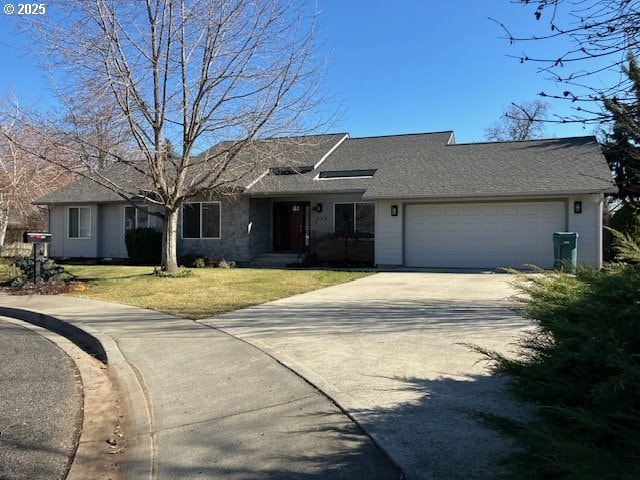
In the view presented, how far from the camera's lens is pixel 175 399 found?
5.28m

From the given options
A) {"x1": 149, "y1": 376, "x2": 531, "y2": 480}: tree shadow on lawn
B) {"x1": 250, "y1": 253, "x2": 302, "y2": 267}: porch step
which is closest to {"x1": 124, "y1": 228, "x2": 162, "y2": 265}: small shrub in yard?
{"x1": 250, "y1": 253, "x2": 302, "y2": 267}: porch step

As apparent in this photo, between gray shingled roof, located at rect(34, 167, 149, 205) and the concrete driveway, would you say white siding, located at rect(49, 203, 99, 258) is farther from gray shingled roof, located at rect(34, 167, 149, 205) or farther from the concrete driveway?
the concrete driveway

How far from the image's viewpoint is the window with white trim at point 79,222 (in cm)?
2484

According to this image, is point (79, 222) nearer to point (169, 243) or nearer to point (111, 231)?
point (111, 231)

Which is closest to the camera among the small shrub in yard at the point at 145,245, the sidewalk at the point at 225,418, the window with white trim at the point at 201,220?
the sidewalk at the point at 225,418

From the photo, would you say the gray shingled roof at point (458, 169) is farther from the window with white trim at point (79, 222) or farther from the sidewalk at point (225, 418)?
the sidewalk at point (225, 418)

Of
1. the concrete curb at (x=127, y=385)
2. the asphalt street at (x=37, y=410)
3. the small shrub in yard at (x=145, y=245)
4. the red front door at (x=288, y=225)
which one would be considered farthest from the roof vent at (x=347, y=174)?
the asphalt street at (x=37, y=410)

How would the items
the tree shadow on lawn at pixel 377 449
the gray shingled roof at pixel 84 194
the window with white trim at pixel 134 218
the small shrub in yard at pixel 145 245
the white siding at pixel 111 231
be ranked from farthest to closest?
the white siding at pixel 111 231, the window with white trim at pixel 134 218, the gray shingled roof at pixel 84 194, the small shrub in yard at pixel 145 245, the tree shadow on lawn at pixel 377 449

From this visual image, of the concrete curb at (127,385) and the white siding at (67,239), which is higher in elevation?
the white siding at (67,239)

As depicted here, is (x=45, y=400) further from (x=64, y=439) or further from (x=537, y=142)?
(x=537, y=142)

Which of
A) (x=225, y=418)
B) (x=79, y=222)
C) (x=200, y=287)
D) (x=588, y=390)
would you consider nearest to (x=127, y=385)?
(x=225, y=418)

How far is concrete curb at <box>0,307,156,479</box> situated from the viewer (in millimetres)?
3989

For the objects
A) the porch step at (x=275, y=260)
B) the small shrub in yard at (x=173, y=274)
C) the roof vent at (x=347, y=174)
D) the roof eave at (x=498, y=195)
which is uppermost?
the roof vent at (x=347, y=174)

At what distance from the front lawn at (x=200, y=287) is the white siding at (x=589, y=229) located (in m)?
6.78
